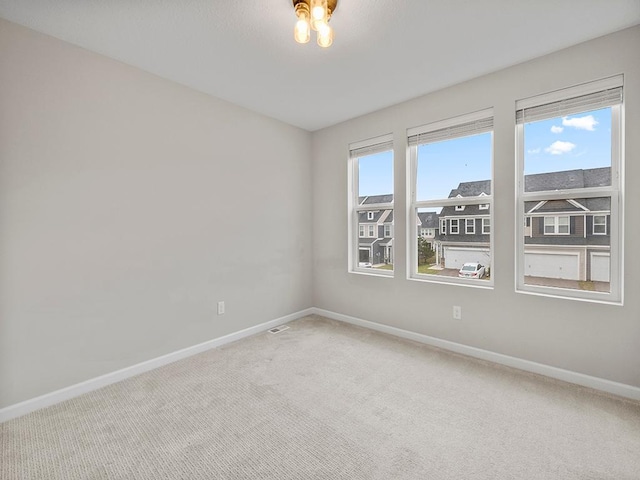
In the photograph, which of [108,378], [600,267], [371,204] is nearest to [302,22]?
[371,204]

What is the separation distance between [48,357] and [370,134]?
3444 millimetres

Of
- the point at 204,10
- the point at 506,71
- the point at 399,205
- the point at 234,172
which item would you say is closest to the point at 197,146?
the point at 234,172

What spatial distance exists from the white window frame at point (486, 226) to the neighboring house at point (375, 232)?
0.94 meters

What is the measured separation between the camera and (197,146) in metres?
2.79

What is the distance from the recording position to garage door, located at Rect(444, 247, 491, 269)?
2.73 m

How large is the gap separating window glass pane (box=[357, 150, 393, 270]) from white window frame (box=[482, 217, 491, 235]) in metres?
0.94

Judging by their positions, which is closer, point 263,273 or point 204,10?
point 204,10

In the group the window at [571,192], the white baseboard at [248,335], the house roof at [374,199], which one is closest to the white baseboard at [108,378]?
the white baseboard at [248,335]

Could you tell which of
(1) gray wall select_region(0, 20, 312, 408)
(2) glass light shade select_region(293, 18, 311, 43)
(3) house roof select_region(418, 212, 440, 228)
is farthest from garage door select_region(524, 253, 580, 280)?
(1) gray wall select_region(0, 20, 312, 408)

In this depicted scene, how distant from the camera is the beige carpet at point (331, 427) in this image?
1463 mm

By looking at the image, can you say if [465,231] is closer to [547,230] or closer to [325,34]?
[547,230]

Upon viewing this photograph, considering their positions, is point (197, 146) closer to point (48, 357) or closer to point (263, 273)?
point (263, 273)

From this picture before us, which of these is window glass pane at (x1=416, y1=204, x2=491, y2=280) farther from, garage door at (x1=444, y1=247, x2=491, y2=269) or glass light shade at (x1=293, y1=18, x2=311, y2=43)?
glass light shade at (x1=293, y1=18, x2=311, y2=43)

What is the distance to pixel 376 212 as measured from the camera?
3.54 m
